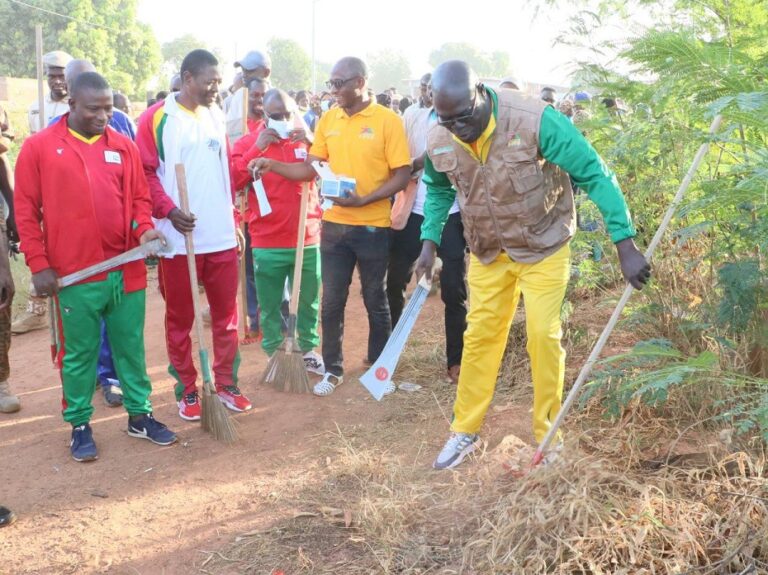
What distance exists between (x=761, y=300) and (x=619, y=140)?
1074 mm

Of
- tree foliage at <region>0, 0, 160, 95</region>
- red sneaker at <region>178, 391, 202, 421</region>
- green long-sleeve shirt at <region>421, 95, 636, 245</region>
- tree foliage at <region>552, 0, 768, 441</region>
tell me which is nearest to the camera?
tree foliage at <region>552, 0, 768, 441</region>

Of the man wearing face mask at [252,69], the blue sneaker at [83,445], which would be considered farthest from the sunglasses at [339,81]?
the blue sneaker at [83,445]

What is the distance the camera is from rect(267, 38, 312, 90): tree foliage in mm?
79062

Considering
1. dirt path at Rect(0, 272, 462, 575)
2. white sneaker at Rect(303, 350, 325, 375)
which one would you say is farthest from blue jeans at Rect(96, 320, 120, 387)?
white sneaker at Rect(303, 350, 325, 375)

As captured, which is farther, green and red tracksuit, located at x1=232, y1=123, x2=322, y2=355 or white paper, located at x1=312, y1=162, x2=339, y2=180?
green and red tracksuit, located at x1=232, y1=123, x2=322, y2=355

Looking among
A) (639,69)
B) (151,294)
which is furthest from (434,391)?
(151,294)

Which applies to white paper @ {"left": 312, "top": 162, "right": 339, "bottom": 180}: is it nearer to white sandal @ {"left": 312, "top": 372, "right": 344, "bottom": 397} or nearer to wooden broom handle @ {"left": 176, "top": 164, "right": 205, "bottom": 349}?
wooden broom handle @ {"left": 176, "top": 164, "right": 205, "bottom": 349}

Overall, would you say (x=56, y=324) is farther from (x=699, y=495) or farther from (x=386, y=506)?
(x=699, y=495)

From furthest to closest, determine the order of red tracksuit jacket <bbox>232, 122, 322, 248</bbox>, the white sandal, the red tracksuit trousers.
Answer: red tracksuit jacket <bbox>232, 122, 322, 248</bbox>, the white sandal, the red tracksuit trousers

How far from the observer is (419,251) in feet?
17.8

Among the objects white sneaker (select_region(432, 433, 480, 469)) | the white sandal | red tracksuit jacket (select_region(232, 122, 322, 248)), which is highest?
red tracksuit jacket (select_region(232, 122, 322, 248))

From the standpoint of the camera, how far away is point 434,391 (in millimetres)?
5086

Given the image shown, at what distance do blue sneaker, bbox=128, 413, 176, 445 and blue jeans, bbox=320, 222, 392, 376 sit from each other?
4.34 ft

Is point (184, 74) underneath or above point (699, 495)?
above
